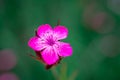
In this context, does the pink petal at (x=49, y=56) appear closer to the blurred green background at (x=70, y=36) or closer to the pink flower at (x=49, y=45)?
the pink flower at (x=49, y=45)

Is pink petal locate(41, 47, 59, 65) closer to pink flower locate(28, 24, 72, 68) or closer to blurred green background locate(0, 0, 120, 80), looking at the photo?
pink flower locate(28, 24, 72, 68)

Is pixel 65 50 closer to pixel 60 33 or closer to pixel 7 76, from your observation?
pixel 60 33

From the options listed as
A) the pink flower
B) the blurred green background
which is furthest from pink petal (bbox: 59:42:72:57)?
the blurred green background

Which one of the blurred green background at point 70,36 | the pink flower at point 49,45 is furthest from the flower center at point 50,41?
the blurred green background at point 70,36

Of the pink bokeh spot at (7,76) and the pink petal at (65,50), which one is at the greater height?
the pink petal at (65,50)

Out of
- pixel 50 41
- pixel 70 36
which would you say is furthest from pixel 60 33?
pixel 70 36

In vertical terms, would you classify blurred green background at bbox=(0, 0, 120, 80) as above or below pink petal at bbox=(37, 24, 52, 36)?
below
